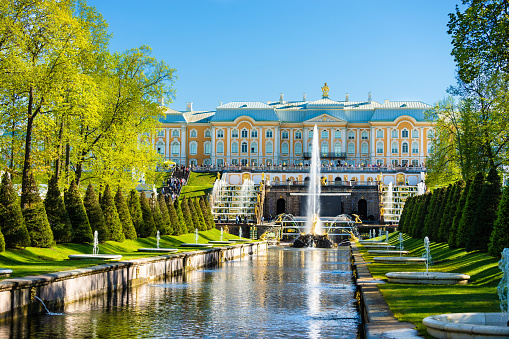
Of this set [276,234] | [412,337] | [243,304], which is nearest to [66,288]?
[243,304]

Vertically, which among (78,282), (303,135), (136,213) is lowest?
(78,282)

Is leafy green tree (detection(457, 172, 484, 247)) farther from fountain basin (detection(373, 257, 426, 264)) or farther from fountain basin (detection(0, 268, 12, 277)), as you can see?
fountain basin (detection(0, 268, 12, 277))

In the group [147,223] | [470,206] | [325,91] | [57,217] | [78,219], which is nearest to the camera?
[57,217]

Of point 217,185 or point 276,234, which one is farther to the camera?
point 217,185

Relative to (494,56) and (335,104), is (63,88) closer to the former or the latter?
(494,56)

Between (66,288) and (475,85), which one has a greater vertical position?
(475,85)

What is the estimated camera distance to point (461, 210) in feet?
68.7

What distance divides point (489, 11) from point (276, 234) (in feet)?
101

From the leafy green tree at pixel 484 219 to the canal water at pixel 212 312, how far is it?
11.4 ft

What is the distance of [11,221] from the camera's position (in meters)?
16.0

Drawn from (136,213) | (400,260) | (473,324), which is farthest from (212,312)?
(136,213)

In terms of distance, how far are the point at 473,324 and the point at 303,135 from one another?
80069 mm

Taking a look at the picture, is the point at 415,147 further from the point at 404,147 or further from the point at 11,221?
the point at 11,221

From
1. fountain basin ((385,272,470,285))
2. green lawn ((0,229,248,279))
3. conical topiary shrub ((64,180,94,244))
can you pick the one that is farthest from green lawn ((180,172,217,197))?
fountain basin ((385,272,470,285))
